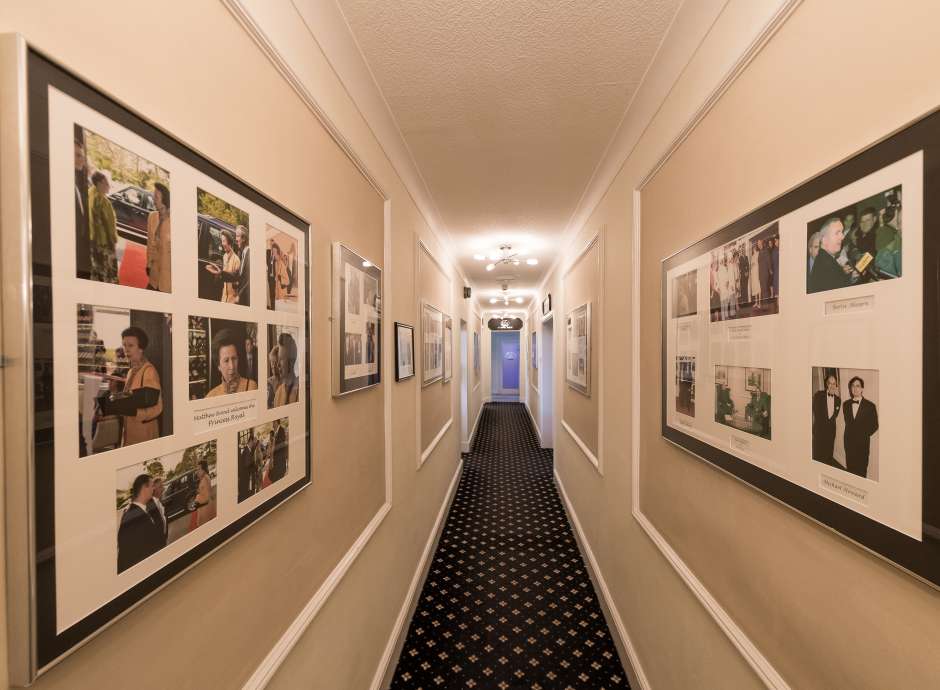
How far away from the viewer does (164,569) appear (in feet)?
2.32

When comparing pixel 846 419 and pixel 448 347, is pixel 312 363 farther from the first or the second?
pixel 448 347

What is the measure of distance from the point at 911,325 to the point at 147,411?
1.33 metres

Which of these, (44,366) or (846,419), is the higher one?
(44,366)

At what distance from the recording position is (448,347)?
4227 millimetres

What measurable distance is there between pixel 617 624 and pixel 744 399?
74.0 inches

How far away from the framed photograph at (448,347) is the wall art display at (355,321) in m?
2.10

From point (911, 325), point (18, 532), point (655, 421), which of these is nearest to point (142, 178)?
point (18, 532)

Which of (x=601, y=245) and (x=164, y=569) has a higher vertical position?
(x=601, y=245)

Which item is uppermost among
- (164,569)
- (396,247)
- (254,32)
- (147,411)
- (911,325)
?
(254,32)

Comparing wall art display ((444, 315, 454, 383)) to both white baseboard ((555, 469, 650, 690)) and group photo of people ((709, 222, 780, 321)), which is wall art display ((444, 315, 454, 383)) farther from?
group photo of people ((709, 222, 780, 321))

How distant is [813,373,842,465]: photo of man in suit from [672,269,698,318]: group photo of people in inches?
22.0

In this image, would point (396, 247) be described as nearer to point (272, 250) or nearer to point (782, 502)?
point (272, 250)

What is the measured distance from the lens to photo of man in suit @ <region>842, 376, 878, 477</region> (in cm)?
73

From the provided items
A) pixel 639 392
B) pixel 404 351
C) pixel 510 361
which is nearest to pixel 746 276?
pixel 639 392
